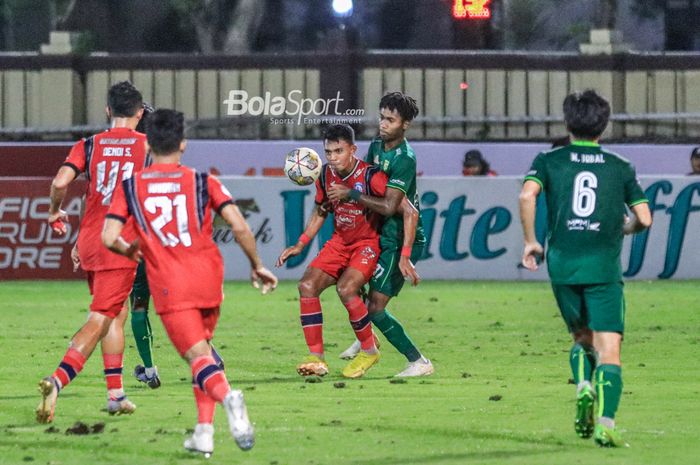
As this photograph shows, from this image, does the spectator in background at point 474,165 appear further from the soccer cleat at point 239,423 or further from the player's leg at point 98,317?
the soccer cleat at point 239,423

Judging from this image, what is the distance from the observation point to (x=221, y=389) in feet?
26.5

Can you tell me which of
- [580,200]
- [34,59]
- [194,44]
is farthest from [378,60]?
[580,200]

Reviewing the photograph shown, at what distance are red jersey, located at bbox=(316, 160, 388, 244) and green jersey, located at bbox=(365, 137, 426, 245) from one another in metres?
0.07

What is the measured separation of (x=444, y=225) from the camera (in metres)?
21.7

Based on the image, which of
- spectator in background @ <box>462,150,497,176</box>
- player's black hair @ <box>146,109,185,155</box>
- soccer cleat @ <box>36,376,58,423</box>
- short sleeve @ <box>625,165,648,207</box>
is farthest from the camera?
spectator in background @ <box>462,150,497,176</box>

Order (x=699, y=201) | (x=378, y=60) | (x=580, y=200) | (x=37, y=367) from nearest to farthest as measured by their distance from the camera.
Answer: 1. (x=580, y=200)
2. (x=37, y=367)
3. (x=699, y=201)
4. (x=378, y=60)

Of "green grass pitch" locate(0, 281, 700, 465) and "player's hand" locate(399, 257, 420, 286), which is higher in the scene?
"player's hand" locate(399, 257, 420, 286)

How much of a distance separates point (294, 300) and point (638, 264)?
16.1 feet

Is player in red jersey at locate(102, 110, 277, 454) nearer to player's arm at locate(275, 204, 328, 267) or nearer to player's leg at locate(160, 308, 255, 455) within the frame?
player's leg at locate(160, 308, 255, 455)

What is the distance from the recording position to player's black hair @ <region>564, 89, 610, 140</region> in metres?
8.67

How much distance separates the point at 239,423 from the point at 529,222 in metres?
1.93

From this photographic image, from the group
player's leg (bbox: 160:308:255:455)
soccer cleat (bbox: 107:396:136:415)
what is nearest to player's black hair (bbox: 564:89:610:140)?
player's leg (bbox: 160:308:255:455)

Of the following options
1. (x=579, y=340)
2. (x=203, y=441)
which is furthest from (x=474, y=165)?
(x=203, y=441)

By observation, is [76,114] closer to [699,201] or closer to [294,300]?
[294,300]
